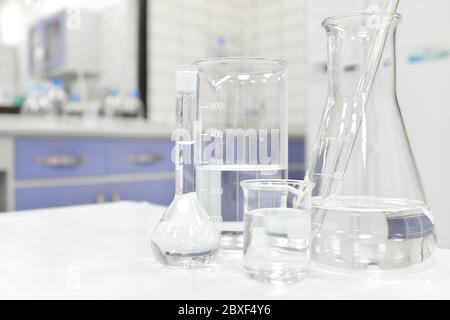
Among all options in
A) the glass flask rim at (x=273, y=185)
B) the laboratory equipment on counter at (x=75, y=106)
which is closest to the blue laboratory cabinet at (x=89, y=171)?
the laboratory equipment on counter at (x=75, y=106)

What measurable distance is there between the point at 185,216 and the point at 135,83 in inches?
90.3

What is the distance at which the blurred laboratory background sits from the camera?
1547mm

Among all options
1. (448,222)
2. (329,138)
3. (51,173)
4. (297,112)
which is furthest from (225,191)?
(297,112)

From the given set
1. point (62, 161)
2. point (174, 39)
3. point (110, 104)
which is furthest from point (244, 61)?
point (174, 39)

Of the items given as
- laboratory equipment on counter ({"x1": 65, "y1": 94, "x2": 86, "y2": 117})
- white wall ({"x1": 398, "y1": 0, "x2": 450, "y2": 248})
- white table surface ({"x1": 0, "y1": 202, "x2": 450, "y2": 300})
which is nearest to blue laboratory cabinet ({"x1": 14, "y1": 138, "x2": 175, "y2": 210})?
laboratory equipment on counter ({"x1": 65, "y1": 94, "x2": 86, "y2": 117})

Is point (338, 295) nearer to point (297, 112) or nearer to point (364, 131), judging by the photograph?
point (364, 131)

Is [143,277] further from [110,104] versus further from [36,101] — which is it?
[110,104]

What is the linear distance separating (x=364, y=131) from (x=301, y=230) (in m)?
0.11

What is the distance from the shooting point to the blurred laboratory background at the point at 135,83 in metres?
1.55

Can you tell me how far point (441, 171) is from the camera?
1.50 metres

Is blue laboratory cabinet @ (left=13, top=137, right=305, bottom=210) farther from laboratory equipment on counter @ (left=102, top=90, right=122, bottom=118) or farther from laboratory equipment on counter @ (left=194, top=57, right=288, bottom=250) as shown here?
laboratory equipment on counter @ (left=194, top=57, right=288, bottom=250)

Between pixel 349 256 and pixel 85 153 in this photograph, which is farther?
pixel 85 153

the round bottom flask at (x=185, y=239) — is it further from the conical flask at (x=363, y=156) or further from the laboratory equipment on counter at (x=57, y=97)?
the laboratory equipment on counter at (x=57, y=97)
